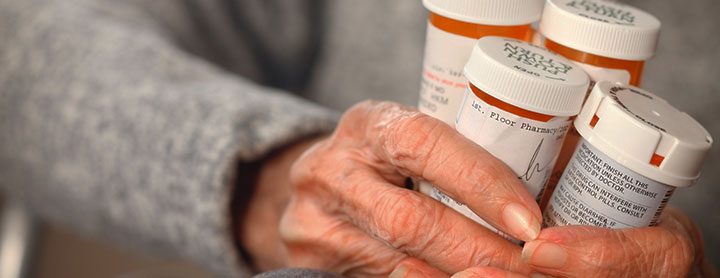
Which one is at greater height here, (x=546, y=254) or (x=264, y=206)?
(x=546, y=254)

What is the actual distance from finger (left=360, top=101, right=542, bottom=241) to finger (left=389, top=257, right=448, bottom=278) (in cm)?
5

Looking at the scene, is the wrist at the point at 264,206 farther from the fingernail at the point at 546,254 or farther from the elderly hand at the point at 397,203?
the fingernail at the point at 546,254

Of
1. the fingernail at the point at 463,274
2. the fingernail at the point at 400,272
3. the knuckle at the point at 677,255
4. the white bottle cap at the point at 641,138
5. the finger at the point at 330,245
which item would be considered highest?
the white bottle cap at the point at 641,138

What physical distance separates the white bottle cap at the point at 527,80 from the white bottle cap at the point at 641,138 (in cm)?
1

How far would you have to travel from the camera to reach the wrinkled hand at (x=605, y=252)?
0.40 m

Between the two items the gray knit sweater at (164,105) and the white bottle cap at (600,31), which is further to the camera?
the gray knit sweater at (164,105)

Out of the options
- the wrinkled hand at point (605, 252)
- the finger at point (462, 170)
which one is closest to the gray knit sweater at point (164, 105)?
the finger at point (462, 170)

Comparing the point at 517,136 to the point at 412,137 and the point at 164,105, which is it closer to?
the point at 412,137

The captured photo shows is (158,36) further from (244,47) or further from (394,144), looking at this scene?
(394,144)

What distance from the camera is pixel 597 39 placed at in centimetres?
42

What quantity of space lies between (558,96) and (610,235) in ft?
0.29

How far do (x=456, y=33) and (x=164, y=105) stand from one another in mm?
357

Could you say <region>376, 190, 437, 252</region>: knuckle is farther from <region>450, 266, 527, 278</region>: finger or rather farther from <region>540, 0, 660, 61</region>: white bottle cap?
<region>540, 0, 660, 61</region>: white bottle cap

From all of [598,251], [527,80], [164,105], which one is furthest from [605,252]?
[164,105]
